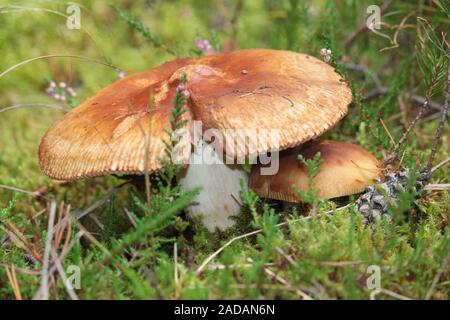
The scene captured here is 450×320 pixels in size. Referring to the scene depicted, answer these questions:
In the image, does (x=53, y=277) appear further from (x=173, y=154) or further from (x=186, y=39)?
(x=186, y=39)

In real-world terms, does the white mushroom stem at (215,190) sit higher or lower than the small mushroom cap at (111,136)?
lower

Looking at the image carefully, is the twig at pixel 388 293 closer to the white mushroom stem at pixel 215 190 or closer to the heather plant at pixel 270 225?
the heather plant at pixel 270 225

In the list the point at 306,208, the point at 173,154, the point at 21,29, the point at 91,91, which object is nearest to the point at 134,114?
the point at 173,154

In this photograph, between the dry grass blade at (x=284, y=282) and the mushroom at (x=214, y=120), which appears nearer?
the dry grass blade at (x=284, y=282)

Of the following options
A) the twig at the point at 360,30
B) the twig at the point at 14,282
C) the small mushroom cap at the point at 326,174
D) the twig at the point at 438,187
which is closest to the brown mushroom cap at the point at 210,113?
the small mushroom cap at the point at 326,174

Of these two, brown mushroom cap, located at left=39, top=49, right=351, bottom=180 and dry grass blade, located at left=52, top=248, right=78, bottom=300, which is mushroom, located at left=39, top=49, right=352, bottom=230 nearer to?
brown mushroom cap, located at left=39, top=49, right=351, bottom=180

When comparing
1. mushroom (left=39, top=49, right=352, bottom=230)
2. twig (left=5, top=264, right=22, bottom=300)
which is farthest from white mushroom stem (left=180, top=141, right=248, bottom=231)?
twig (left=5, top=264, right=22, bottom=300)

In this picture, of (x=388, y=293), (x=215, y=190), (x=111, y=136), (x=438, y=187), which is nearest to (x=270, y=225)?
(x=388, y=293)
